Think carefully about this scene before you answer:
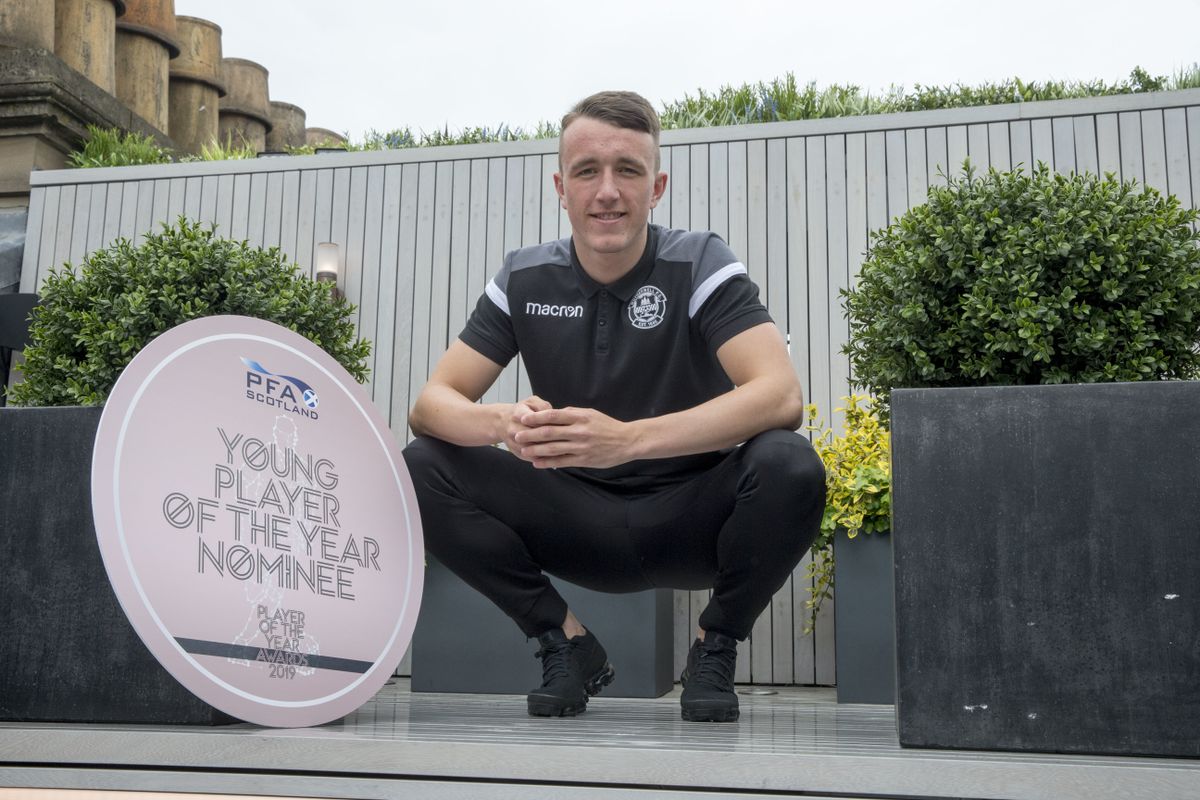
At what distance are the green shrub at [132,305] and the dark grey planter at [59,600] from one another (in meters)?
1.84

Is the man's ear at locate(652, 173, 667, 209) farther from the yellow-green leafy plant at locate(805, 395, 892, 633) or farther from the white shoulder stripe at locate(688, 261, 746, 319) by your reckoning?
the yellow-green leafy plant at locate(805, 395, 892, 633)

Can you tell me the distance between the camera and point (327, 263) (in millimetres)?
4805

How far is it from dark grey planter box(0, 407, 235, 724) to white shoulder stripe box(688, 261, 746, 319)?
1.08 metres

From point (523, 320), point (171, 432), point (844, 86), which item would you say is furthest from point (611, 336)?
point (844, 86)

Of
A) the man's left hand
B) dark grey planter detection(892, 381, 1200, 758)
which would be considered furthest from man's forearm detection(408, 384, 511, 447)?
dark grey planter detection(892, 381, 1200, 758)

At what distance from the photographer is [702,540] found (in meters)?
2.06

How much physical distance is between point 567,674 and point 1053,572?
91cm

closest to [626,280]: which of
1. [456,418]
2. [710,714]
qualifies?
[456,418]

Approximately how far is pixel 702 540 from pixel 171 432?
957 mm

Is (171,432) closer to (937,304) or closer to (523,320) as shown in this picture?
(523,320)

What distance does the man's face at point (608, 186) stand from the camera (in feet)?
6.99

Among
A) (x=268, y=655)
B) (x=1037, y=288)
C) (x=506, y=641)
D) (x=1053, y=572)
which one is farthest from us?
(x=506, y=641)

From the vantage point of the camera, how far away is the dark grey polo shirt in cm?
213

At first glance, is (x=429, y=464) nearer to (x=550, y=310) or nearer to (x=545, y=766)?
(x=550, y=310)
